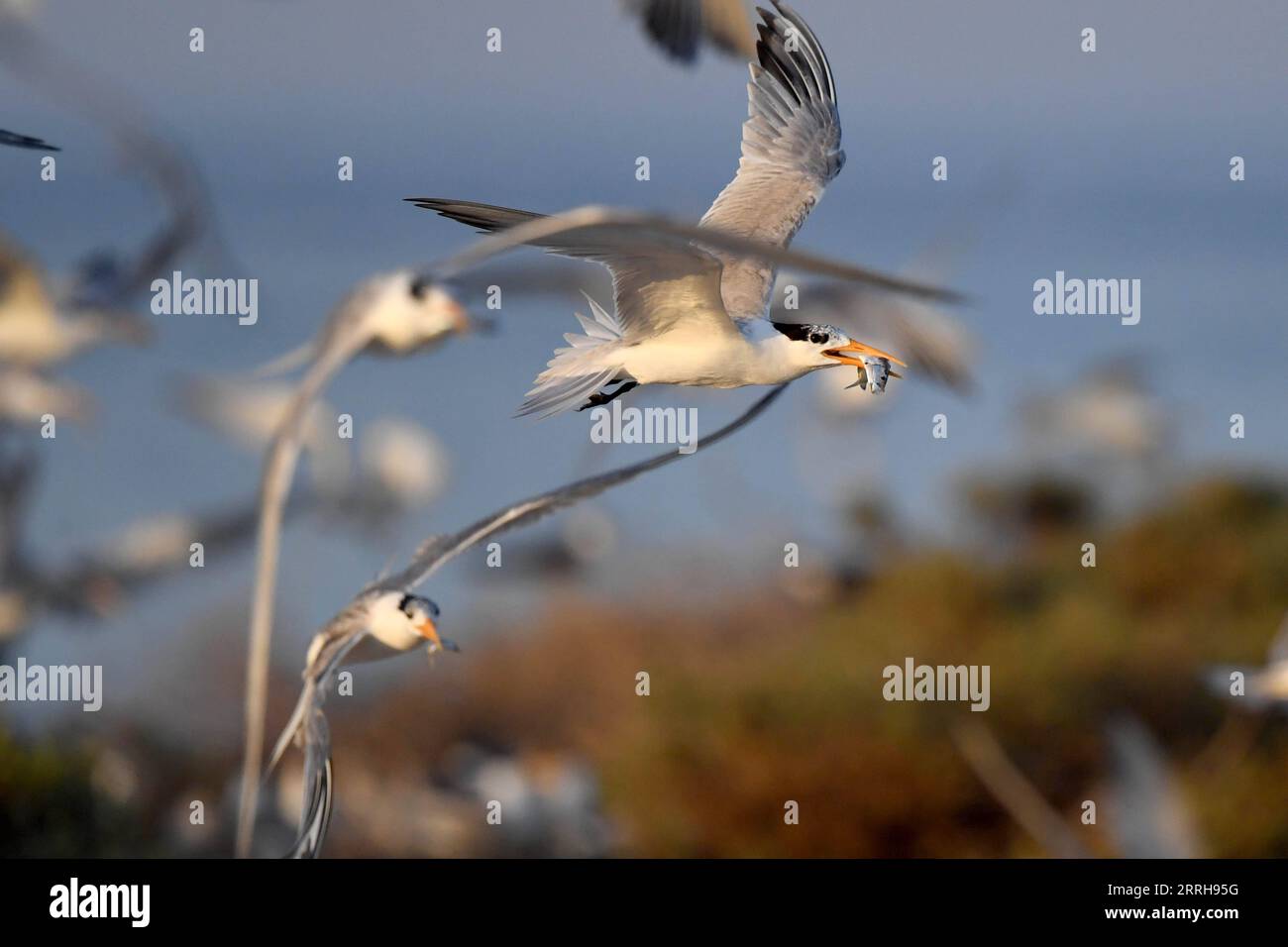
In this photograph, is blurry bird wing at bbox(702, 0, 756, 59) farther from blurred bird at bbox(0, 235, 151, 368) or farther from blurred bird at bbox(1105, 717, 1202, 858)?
blurred bird at bbox(0, 235, 151, 368)

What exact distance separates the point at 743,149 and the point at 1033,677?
151 inches

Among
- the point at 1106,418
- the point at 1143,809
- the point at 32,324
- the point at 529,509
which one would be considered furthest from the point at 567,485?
the point at 1106,418

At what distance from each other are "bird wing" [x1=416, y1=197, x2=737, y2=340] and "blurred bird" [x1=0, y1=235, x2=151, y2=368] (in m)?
2.60

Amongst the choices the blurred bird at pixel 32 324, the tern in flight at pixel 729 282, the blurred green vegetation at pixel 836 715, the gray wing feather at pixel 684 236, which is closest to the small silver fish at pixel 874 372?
the tern in flight at pixel 729 282

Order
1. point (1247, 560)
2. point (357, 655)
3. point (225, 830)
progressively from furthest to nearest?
point (1247, 560) → point (225, 830) → point (357, 655)

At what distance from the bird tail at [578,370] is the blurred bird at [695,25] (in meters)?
0.77

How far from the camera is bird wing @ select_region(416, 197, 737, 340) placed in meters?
2.49

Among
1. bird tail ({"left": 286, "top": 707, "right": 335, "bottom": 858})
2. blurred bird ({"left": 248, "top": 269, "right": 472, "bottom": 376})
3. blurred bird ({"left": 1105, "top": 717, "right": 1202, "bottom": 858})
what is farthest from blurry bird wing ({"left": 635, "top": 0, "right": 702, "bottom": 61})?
blurred bird ({"left": 1105, "top": 717, "right": 1202, "bottom": 858})

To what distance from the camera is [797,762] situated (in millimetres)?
6301

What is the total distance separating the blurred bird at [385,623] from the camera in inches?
108

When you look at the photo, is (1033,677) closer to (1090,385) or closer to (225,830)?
(1090,385)

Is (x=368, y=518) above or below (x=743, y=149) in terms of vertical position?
below
